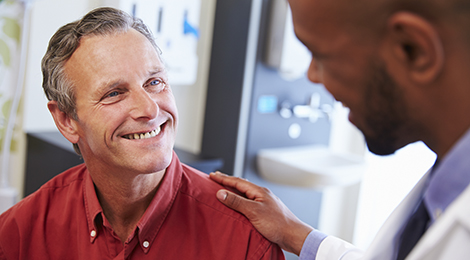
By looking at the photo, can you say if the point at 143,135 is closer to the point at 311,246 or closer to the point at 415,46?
the point at 311,246

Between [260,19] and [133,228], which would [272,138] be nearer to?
[260,19]

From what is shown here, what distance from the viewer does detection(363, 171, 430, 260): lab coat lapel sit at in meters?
0.73

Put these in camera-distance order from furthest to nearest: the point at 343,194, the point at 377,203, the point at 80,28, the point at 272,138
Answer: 1. the point at 343,194
2. the point at 377,203
3. the point at 272,138
4. the point at 80,28

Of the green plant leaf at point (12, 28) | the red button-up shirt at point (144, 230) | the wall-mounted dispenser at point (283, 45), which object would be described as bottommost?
the red button-up shirt at point (144, 230)

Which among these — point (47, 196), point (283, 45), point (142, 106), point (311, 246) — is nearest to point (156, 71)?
point (142, 106)

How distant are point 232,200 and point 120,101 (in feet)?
1.25

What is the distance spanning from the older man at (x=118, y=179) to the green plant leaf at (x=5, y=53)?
89 centimetres

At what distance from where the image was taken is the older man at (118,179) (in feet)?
3.34

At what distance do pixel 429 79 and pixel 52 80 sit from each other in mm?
905

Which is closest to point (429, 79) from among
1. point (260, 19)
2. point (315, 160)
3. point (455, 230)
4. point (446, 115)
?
point (446, 115)

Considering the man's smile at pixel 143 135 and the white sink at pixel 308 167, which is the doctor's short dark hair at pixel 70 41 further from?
the white sink at pixel 308 167

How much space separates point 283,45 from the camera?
2.28 metres

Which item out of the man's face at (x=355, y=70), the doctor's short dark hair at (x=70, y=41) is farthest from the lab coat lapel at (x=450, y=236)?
the doctor's short dark hair at (x=70, y=41)

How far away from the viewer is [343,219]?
3256 mm
